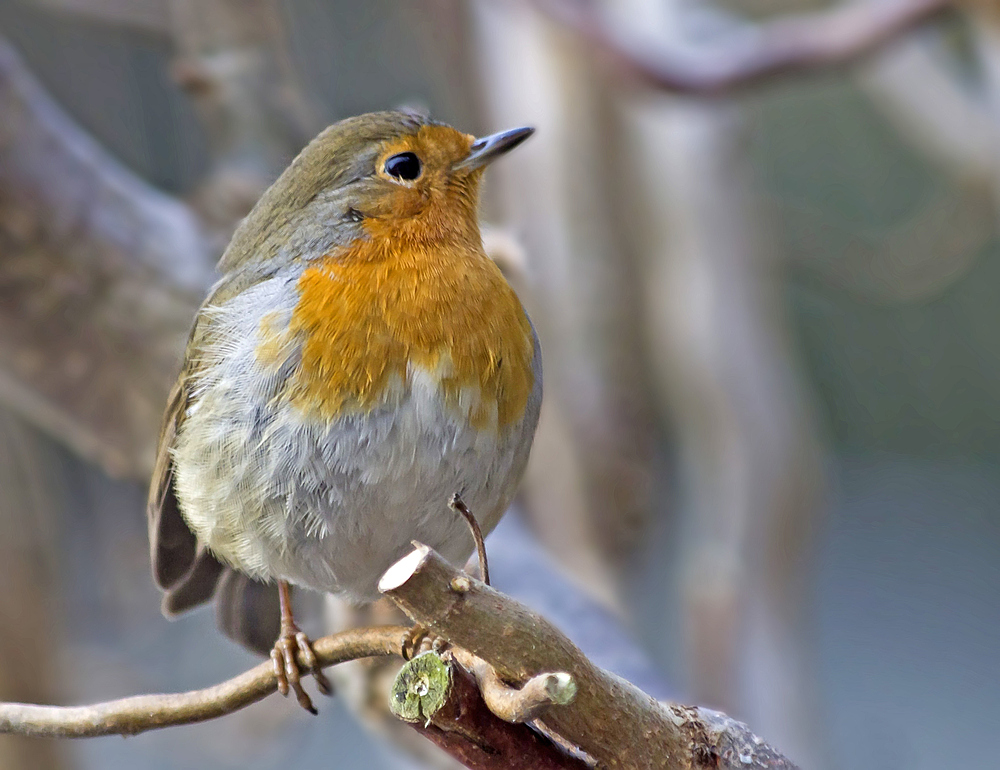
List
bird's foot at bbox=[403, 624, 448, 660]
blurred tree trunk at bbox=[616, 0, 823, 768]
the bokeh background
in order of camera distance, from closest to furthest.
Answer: bird's foot at bbox=[403, 624, 448, 660] < the bokeh background < blurred tree trunk at bbox=[616, 0, 823, 768]

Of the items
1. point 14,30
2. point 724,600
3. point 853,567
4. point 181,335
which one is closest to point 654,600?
point 853,567

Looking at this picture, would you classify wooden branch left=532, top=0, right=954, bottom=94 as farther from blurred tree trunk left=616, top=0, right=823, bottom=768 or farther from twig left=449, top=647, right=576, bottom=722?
twig left=449, top=647, right=576, bottom=722

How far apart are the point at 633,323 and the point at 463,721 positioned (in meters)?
3.50

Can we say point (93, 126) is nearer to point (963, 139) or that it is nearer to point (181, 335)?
point (181, 335)

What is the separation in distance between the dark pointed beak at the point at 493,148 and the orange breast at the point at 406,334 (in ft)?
0.79

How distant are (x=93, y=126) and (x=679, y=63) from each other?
2564 mm

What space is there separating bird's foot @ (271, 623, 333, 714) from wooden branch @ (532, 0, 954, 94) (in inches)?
94.8

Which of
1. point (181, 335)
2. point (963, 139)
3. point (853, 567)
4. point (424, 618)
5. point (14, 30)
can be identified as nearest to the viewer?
point (424, 618)

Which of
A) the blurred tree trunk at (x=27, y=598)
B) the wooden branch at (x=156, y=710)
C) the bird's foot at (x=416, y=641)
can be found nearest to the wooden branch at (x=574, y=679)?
the bird's foot at (x=416, y=641)

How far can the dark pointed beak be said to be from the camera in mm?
2217

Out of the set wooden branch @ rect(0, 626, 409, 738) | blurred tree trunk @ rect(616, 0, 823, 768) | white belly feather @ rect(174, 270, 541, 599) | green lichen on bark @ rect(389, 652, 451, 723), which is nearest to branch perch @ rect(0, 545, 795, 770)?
green lichen on bark @ rect(389, 652, 451, 723)

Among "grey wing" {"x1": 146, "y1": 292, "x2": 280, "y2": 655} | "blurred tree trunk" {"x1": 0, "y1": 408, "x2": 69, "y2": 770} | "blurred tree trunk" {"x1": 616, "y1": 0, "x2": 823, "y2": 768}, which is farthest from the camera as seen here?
"blurred tree trunk" {"x1": 616, "y1": 0, "x2": 823, "y2": 768}

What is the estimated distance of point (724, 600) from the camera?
13.1 ft

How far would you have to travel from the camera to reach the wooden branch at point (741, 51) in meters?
3.75
